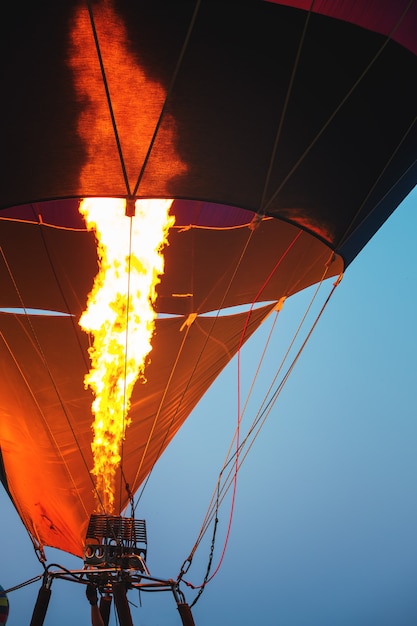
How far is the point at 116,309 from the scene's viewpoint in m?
5.81

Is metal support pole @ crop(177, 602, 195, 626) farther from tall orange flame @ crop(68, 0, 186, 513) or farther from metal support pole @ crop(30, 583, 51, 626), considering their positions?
tall orange flame @ crop(68, 0, 186, 513)

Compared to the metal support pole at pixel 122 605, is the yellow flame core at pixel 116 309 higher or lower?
higher

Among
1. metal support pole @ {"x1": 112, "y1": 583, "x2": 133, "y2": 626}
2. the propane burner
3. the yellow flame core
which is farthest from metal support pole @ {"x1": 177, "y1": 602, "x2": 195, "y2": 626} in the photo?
the yellow flame core

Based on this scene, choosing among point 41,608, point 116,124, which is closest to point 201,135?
point 116,124

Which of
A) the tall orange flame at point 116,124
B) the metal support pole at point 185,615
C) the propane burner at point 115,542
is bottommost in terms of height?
the metal support pole at point 185,615

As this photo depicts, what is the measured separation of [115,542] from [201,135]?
8.34 feet

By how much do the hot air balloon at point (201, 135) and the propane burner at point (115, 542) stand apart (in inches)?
0.4

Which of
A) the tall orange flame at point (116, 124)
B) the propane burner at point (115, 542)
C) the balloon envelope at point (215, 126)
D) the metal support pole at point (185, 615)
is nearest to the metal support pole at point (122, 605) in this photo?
the metal support pole at point (185, 615)

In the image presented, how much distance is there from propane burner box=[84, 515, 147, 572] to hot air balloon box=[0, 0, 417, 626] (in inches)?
0.4

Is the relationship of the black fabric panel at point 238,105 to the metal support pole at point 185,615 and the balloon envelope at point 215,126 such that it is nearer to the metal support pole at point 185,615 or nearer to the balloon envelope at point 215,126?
the balloon envelope at point 215,126

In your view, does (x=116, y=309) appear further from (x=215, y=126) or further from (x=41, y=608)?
(x=41, y=608)

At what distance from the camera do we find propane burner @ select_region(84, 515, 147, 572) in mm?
4285

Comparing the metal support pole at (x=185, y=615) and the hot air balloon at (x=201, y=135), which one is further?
the hot air balloon at (x=201, y=135)

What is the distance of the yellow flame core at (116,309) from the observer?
5.60 metres
